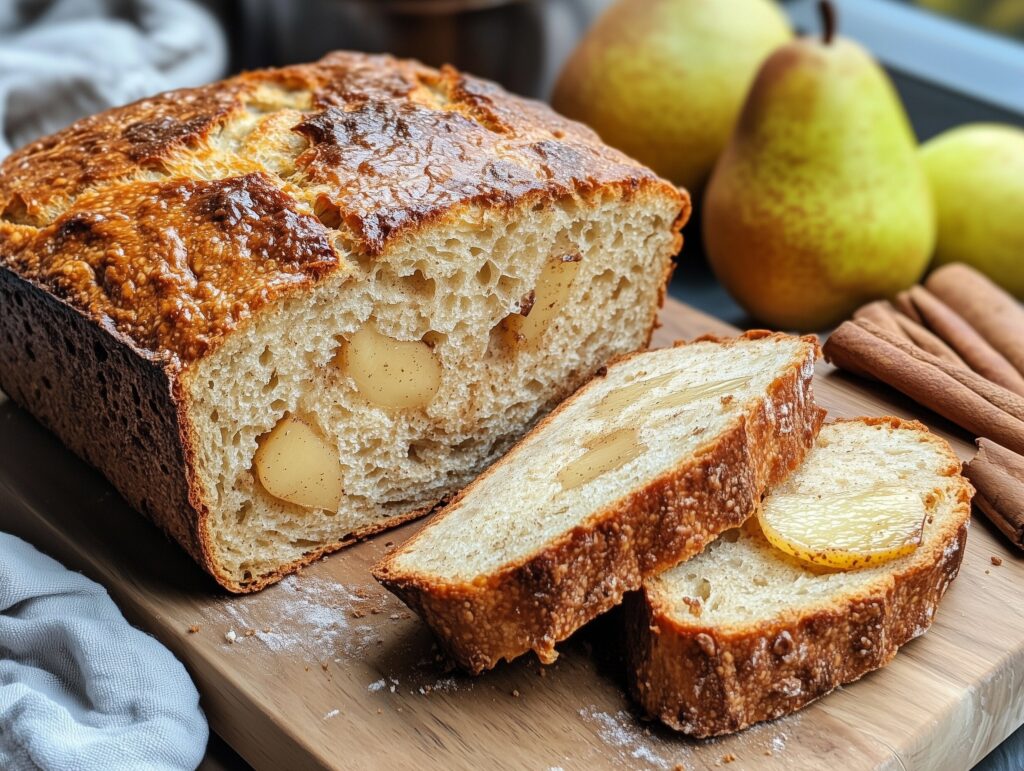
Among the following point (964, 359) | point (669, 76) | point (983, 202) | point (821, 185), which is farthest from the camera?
point (669, 76)

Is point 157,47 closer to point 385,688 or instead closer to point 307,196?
point 307,196

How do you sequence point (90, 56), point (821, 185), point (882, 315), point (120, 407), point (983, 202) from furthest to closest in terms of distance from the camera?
point (90, 56) < point (983, 202) < point (821, 185) < point (882, 315) < point (120, 407)

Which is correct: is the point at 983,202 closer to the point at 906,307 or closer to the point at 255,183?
the point at 906,307

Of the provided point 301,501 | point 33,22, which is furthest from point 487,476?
point 33,22

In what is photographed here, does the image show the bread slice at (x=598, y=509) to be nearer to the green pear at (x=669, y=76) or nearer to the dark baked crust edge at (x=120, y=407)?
the dark baked crust edge at (x=120, y=407)

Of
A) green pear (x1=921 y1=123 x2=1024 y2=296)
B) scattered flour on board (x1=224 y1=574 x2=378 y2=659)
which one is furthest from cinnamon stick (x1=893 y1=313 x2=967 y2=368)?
scattered flour on board (x1=224 y1=574 x2=378 y2=659)

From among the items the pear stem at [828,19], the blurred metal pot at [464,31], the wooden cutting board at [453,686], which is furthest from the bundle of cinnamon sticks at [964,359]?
the blurred metal pot at [464,31]

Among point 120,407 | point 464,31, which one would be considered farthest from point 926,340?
point 120,407

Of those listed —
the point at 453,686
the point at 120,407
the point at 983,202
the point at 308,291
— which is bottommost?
the point at 453,686
